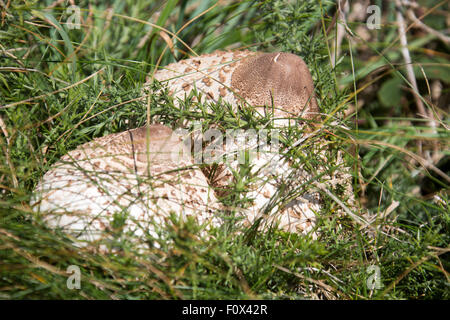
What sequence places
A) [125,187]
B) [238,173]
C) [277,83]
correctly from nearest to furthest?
1. [125,187]
2. [238,173]
3. [277,83]

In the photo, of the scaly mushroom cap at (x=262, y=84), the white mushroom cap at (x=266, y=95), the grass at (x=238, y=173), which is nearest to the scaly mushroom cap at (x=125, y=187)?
the grass at (x=238, y=173)

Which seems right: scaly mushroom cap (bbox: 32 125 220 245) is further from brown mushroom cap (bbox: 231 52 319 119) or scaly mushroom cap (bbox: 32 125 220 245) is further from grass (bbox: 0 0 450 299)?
brown mushroom cap (bbox: 231 52 319 119)

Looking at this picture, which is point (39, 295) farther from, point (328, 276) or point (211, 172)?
point (328, 276)

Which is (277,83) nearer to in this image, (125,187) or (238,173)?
(238,173)

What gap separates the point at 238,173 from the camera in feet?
5.94

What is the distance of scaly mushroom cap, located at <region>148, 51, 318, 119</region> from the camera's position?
2.04 meters

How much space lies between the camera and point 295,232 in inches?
76.8

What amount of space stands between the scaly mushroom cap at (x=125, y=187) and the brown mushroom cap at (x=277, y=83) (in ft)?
1.58

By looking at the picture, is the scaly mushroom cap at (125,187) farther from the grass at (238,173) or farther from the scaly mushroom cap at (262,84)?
the scaly mushroom cap at (262,84)

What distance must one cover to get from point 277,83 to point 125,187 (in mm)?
909

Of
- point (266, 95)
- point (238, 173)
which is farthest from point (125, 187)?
point (266, 95)

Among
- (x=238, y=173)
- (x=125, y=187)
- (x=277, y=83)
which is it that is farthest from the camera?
(x=277, y=83)
